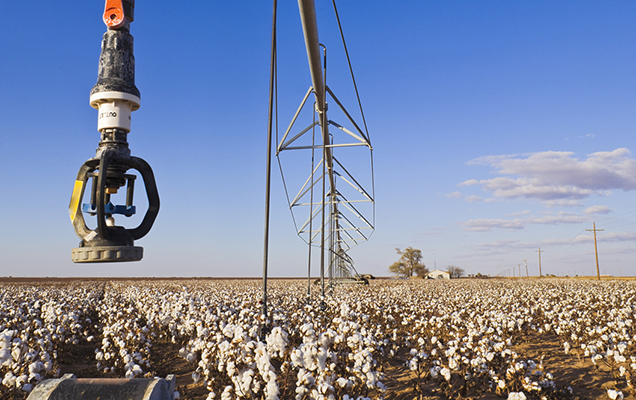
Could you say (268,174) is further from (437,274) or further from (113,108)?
(437,274)

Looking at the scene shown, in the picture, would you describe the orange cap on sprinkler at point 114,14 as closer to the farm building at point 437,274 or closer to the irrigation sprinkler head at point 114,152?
the irrigation sprinkler head at point 114,152

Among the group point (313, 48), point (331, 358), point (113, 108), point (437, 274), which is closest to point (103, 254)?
point (113, 108)

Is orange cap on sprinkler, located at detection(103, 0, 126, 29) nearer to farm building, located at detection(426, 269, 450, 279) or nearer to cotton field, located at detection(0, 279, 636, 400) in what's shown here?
cotton field, located at detection(0, 279, 636, 400)

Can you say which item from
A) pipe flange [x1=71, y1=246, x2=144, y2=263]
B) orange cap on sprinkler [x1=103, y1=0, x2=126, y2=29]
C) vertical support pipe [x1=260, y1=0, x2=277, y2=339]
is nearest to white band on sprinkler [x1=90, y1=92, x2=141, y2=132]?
orange cap on sprinkler [x1=103, y1=0, x2=126, y2=29]

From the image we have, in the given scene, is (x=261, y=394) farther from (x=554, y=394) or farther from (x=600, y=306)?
(x=600, y=306)

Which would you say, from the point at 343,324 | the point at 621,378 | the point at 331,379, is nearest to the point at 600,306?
the point at 621,378

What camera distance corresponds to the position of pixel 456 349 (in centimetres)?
773

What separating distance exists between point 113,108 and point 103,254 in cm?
102

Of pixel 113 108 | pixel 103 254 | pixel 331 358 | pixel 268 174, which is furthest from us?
pixel 268 174

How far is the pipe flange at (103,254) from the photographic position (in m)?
2.43

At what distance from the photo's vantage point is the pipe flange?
243 cm

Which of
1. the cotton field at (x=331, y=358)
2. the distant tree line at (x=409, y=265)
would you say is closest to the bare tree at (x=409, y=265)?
the distant tree line at (x=409, y=265)

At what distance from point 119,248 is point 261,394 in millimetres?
3890

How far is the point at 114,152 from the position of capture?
268cm
